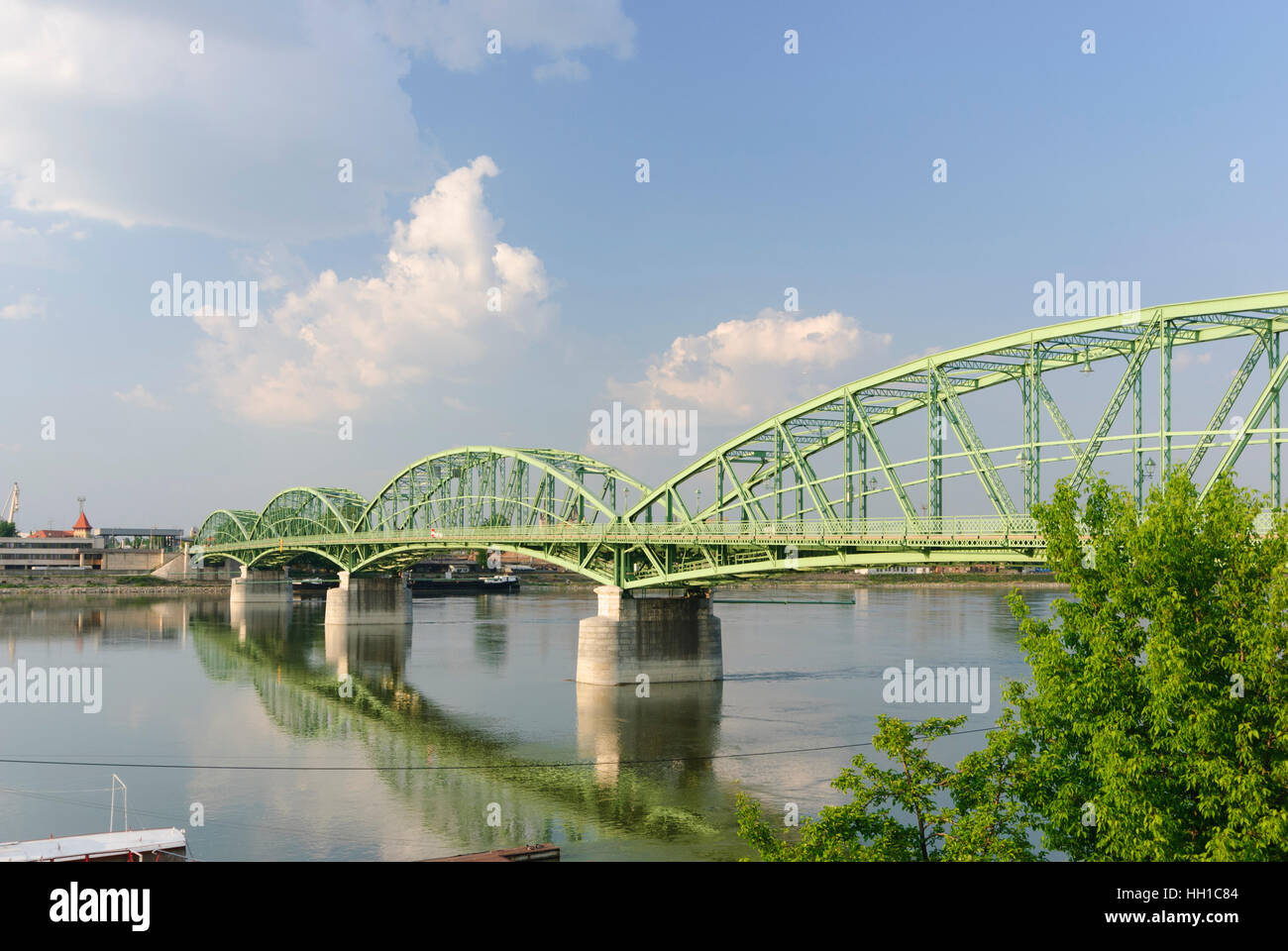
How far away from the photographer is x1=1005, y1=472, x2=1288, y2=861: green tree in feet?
43.9

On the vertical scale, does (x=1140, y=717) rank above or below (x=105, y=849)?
above

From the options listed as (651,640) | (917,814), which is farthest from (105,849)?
(651,640)

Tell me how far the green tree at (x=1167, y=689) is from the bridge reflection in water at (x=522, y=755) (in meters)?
14.3

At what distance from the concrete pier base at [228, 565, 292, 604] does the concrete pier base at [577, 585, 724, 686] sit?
9206cm

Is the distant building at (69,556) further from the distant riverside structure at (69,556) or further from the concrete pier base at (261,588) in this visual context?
the concrete pier base at (261,588)

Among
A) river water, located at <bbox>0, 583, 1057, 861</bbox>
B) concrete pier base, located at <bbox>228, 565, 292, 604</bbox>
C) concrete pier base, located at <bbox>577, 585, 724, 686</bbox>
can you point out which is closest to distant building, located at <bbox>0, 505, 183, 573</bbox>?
concrete pier base, located at <bbox>228, 565, 292, 604</bbox>

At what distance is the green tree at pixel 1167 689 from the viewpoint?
13.4 metres

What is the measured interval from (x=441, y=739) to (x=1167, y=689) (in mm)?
37455

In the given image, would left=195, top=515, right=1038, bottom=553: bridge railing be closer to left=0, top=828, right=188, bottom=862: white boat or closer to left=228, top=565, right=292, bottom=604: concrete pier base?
left=0, top=828, right=188, bottom=862: white boat

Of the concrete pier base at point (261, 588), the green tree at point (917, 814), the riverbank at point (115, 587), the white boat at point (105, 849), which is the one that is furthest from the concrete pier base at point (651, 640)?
the riverbank at point (115, 587)

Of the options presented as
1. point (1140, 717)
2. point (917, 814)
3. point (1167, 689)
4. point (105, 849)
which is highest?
point (1167, 689)

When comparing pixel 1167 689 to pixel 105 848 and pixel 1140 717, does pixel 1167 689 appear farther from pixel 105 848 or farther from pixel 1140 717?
pixel 105 848

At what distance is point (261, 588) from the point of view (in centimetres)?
13962
